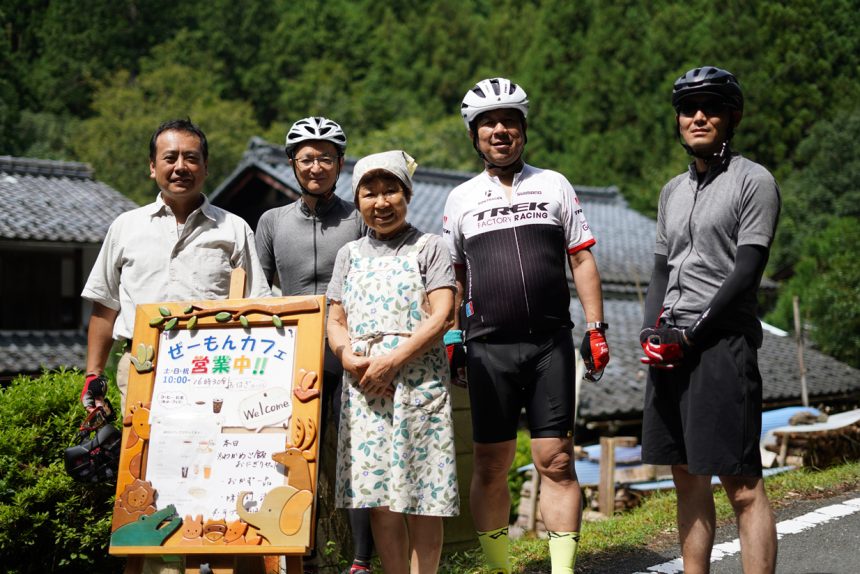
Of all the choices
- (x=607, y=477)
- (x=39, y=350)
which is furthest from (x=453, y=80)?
(x=607, y=477)

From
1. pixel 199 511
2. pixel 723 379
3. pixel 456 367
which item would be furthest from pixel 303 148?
pixel 723 379

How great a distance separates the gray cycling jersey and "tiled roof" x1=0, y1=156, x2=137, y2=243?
16484 mm

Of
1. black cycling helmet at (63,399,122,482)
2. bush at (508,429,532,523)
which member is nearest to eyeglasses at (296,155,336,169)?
black cycling helmet at (63,399,122,482)

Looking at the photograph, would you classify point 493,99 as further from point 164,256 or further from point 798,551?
point 798,551

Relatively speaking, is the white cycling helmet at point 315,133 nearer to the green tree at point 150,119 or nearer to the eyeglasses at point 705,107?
the eyeglasses at point 705,107

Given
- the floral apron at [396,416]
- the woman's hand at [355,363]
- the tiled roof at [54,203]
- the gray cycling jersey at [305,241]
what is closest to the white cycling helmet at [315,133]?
the gray cycling jersey at [305,241]

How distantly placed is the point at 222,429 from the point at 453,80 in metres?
39.9

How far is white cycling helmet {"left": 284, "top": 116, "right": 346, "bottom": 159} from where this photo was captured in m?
4.57

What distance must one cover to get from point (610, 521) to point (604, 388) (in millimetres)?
9666

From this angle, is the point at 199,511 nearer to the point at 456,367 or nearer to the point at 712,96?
the point at 456,367

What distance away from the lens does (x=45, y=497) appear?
461 centimetres

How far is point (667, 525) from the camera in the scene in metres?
5.92

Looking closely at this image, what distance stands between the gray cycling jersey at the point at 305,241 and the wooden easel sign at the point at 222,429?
66 cm

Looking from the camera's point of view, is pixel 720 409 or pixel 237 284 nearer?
pixel 720 409
